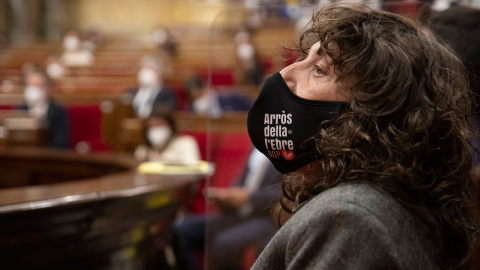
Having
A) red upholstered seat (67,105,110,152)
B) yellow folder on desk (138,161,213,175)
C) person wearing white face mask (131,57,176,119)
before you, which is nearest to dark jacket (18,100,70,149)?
red upholstered seat (67,105,110,152)

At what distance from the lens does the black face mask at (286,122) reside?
85 centimetres

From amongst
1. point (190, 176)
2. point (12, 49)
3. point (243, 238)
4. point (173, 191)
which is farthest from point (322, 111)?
point (12, 49)

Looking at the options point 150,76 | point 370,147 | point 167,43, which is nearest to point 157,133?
point 150,76

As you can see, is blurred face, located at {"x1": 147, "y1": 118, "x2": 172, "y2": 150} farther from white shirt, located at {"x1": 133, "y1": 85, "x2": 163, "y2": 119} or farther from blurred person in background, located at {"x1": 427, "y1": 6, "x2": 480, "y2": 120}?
blurred person in background, located at {"x1": 427, "y1": 6, "x2": 480, "y2": 120}

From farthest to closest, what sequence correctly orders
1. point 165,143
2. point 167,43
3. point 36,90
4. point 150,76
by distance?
point 167,43 < point 150,76 < point 36,90 < point 165,143

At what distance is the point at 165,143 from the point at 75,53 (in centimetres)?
738

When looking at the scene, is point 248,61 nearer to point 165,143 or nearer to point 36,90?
point 165,143

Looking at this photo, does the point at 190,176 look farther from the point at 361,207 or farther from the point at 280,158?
the point at 361,207

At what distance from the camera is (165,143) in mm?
4270

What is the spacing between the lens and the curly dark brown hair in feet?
2.60

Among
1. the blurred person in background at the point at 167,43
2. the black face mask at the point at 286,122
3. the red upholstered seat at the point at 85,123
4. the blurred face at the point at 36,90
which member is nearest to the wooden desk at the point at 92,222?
the black face mask at the point at 286,122

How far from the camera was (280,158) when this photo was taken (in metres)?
0.89

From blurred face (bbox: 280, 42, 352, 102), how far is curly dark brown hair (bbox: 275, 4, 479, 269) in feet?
0.06

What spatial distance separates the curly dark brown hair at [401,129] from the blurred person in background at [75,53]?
34.6ft
